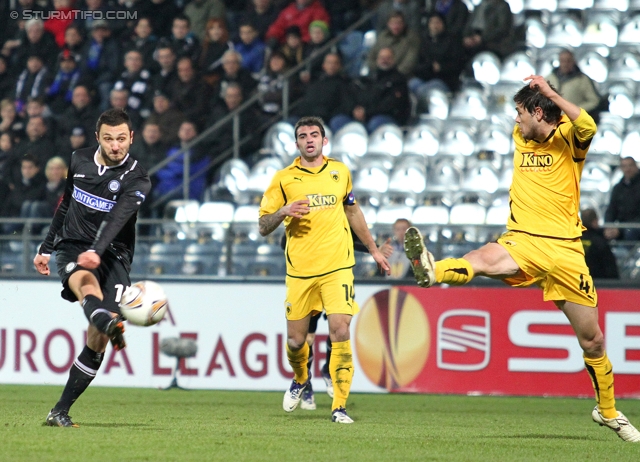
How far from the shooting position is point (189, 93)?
1745cm

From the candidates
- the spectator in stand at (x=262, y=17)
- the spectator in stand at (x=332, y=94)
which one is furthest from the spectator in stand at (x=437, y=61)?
the spectator in stand at (x=262, y=17)

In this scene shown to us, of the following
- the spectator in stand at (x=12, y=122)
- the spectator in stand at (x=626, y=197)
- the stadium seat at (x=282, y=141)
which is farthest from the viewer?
the spectator in stand at (x=12, y=122)

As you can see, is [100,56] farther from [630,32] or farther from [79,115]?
[630,32]

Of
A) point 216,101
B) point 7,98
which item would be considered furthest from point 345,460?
point 7,98

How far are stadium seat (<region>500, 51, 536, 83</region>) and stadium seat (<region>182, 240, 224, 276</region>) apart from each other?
595cm

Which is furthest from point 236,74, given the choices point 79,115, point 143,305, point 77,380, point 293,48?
point 143,305

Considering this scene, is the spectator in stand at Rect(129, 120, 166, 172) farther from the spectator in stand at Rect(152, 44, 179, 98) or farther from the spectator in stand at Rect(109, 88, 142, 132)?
the spectator in stand at Rect(152, 44, 179, 98)

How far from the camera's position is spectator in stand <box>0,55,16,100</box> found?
63.4ft

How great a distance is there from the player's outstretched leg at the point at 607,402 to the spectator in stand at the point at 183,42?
11.5 metres

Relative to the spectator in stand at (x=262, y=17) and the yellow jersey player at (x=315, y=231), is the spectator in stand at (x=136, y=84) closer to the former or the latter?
the spectator in stand at (x=262, y=17)

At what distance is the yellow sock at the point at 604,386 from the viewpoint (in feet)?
25.2

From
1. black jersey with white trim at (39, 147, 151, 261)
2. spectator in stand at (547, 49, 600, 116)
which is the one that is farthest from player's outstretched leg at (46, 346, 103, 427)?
spectator in stand at (547, 49, 600, 116)

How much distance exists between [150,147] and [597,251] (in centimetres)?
732

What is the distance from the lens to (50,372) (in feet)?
43.5
